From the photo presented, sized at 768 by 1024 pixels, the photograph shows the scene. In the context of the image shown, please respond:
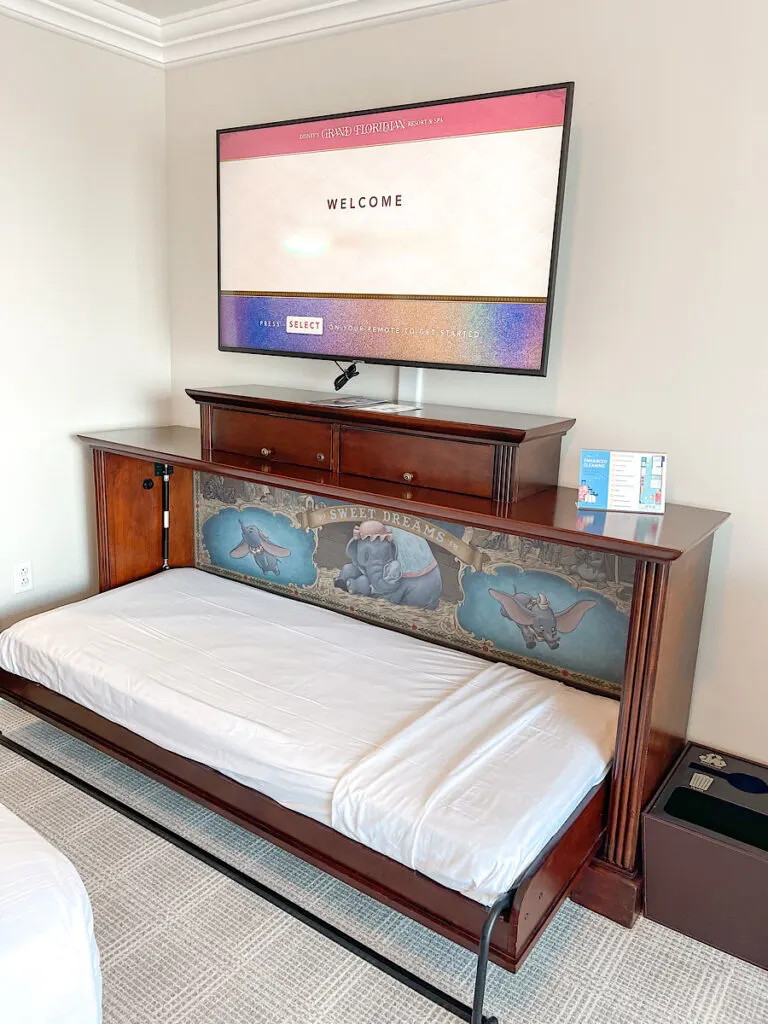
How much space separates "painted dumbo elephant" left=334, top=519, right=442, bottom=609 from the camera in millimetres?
2518

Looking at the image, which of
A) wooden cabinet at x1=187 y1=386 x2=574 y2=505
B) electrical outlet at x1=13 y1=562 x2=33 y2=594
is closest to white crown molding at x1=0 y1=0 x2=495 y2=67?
wooden cabinet at x1=187 y1=386 x2=574 y2=505

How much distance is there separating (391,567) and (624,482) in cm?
Result: 88

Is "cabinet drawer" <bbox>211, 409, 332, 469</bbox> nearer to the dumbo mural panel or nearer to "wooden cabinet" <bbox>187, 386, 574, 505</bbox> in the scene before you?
"wooden cabinet" <bbox>187, 386, 574, 505</bbox>

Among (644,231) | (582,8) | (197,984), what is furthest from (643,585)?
(582,8)

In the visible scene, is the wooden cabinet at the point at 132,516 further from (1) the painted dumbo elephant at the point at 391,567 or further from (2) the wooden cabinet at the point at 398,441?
(1) the painted dumbo elephant at the point at 391,567

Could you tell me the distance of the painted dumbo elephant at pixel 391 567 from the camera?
2.52 m

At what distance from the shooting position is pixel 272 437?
2.43m

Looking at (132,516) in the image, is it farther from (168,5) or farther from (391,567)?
(168,5)

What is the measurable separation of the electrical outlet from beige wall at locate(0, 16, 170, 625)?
27 mm

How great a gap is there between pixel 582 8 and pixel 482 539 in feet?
4.76

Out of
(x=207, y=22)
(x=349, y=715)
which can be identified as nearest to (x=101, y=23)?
(x=207, y=22)

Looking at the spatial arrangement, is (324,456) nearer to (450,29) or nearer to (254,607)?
(254,607)

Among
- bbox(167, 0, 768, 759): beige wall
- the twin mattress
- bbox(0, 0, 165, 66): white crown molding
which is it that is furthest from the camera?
bbox(0, 0, 165, 66): white crown molding

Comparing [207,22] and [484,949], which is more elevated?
[207,22]
